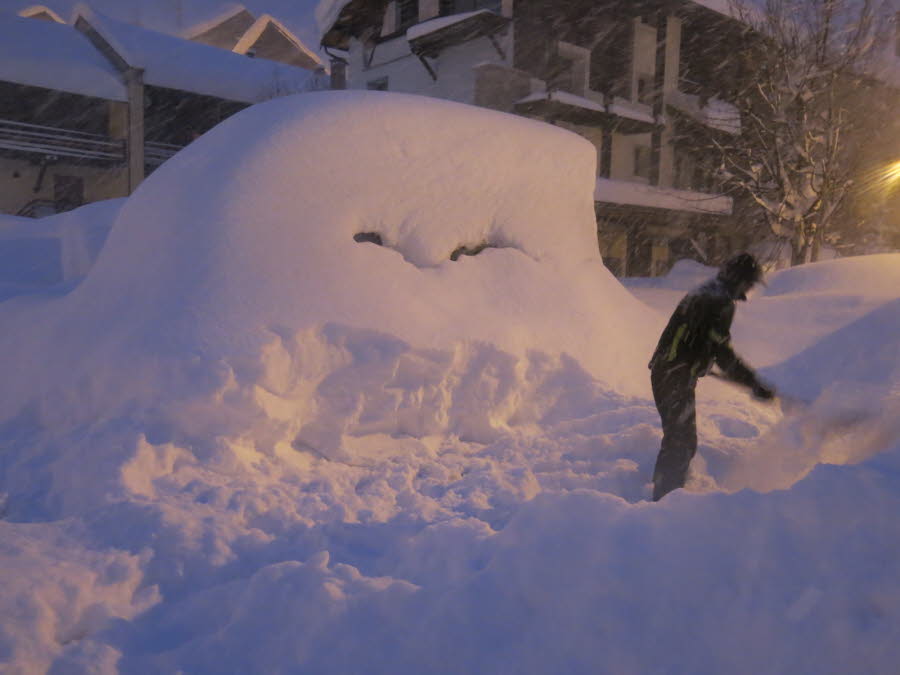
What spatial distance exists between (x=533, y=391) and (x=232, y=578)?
8.18ft

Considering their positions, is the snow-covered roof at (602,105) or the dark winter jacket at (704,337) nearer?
the dark winter jacket at (704,337)

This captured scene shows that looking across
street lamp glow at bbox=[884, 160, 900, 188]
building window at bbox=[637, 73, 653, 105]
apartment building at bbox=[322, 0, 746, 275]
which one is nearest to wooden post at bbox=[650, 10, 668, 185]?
apartment building at bbox=[322, 0, 746, 275]

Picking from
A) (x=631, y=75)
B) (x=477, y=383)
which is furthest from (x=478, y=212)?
(x=631, y=75)

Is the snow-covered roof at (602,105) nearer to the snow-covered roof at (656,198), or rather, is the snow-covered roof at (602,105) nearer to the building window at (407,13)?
the snow-covered roof at (656,198)

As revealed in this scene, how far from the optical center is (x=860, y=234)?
56.0 feet

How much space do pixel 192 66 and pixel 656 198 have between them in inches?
513

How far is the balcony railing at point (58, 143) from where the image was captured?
1461 centimetres

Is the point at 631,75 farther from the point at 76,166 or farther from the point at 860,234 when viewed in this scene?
the point at 76,166

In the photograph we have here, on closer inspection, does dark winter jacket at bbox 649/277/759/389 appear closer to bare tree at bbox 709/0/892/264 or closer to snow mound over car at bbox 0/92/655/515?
snow mound over car at bbox 0/92/655/515

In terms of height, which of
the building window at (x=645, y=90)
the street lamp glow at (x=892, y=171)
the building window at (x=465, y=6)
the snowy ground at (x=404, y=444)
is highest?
the building window at (x=465, y=6)

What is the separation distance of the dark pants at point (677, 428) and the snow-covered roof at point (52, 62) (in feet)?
54.7

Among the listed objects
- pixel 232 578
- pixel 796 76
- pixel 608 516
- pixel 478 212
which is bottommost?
pixel 232 578

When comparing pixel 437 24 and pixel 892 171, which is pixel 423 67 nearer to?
pixel 437 24

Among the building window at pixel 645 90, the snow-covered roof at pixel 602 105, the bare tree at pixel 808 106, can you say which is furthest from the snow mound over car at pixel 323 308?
the building window at pixel 645 90
